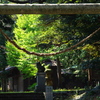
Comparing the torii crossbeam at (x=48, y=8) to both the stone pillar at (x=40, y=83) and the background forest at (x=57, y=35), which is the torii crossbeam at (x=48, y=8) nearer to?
the background forest at (x=57, y=35)

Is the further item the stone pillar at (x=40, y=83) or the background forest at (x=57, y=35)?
the stone pillar at (x=40, y=83)

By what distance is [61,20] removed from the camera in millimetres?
13727

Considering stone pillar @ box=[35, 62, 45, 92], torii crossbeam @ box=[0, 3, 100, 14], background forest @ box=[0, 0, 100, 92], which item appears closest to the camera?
torii crossbeam @ box=[0, 3, 100, 14]

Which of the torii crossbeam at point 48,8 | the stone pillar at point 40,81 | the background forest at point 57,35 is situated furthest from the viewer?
the stone pillar at point 40,81

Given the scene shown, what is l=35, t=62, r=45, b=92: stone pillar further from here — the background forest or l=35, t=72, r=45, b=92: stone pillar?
the background forest

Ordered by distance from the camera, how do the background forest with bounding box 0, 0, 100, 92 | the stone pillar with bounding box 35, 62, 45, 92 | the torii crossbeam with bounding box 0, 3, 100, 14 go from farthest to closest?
the stone pillar with bounding box 35, 62, 45, 92, the background forest with bounding box 0, 0, 100, 92, the torii crossbeam with bounding box 0, 3, 100, 14

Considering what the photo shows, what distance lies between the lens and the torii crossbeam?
379cm

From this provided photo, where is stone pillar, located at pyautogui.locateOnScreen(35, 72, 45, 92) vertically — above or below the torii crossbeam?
below

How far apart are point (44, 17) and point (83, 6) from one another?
15.6 metres

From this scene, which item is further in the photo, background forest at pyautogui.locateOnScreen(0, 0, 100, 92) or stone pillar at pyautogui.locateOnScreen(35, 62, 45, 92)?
stone pillar at pyautogui.locateOnScreen(35, 62, 45, 92)

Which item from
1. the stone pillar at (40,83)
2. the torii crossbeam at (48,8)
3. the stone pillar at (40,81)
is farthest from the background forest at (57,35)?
the torii crossbeam at (48,8)

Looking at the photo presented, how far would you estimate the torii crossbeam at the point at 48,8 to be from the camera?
12.4ft

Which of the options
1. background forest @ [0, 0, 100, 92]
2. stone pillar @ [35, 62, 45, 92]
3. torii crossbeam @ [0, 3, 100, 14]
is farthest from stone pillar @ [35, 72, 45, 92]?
torii crossbeam @ [0, 3, 100, 14]

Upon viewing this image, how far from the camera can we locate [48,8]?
3.82 metres
